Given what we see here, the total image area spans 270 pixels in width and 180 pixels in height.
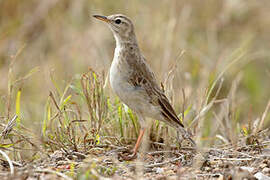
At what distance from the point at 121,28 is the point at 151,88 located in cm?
78

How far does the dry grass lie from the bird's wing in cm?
23

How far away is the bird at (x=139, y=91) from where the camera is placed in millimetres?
4426

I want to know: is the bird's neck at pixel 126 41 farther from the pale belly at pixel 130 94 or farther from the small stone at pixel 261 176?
the small stone at pixel 261 176

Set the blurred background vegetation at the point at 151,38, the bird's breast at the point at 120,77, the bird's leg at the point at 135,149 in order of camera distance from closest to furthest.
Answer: the bird's leg at the point at 135,149
the bird's breast at the point at 120,77
the blurred background vegetation at the point at 151,38

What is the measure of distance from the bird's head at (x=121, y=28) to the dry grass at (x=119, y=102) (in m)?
0.38

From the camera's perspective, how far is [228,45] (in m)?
9.38

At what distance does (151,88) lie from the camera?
181 inches

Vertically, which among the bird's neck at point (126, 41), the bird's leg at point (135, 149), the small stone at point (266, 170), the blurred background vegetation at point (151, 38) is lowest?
the small stone at point (266, 170)

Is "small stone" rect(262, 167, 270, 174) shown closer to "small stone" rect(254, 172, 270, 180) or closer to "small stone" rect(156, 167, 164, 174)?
"small stone" rect(254, 172, 270, 180)

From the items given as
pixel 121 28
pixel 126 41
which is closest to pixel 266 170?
pixel 126 41

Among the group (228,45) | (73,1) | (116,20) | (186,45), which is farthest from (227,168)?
(73,1)

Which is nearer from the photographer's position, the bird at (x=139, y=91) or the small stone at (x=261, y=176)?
the small stone at (x=261, y=176)

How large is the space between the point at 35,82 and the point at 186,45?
2807 millimetres

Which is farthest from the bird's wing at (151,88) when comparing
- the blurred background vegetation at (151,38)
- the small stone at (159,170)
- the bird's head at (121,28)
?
the blurred background vegetation at (151,38)
